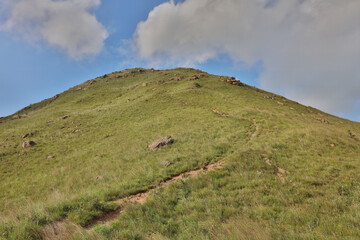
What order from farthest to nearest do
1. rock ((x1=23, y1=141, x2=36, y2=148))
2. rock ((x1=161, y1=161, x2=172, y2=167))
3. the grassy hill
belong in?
rock ((x1=23, y1=141, x2=36, y2=148))
rock ((x1=161, y1=161, x2=172, y2=167))
the grassy hill

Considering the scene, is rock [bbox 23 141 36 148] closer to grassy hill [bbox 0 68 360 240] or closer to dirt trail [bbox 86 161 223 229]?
grassy hill [bbox 0 68 360 240]

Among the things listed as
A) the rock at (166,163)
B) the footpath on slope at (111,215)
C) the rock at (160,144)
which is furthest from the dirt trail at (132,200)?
the rock at (160,144)

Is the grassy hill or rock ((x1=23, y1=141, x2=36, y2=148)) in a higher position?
rock ((x1=23, y1=141, x2=36, y2=148))

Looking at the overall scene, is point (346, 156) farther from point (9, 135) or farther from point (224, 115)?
point (9, 135)

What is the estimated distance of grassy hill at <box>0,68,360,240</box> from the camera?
527 centimetres

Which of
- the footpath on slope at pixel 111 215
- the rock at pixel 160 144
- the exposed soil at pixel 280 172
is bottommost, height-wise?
the footpath on slope at pixel 111 215

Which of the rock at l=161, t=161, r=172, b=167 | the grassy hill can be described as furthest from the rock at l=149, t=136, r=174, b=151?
the rock at l=161, t=161, r=172, b=167

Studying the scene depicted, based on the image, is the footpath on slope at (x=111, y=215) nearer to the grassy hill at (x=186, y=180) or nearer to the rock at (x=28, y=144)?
the grassy hill at (x=186, y=180)

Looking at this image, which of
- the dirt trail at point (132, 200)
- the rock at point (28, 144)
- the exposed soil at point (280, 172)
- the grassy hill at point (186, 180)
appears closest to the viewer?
the grassy hill at point (186, 180)

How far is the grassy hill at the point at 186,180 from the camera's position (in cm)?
527

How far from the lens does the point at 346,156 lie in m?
12.0

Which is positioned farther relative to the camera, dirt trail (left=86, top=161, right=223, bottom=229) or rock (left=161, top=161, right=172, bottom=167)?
rock (left=161, top=161, right=172, bottom=167)

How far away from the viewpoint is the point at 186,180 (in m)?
9.24

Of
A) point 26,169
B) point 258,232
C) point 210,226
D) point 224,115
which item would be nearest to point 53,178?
point 26,169
